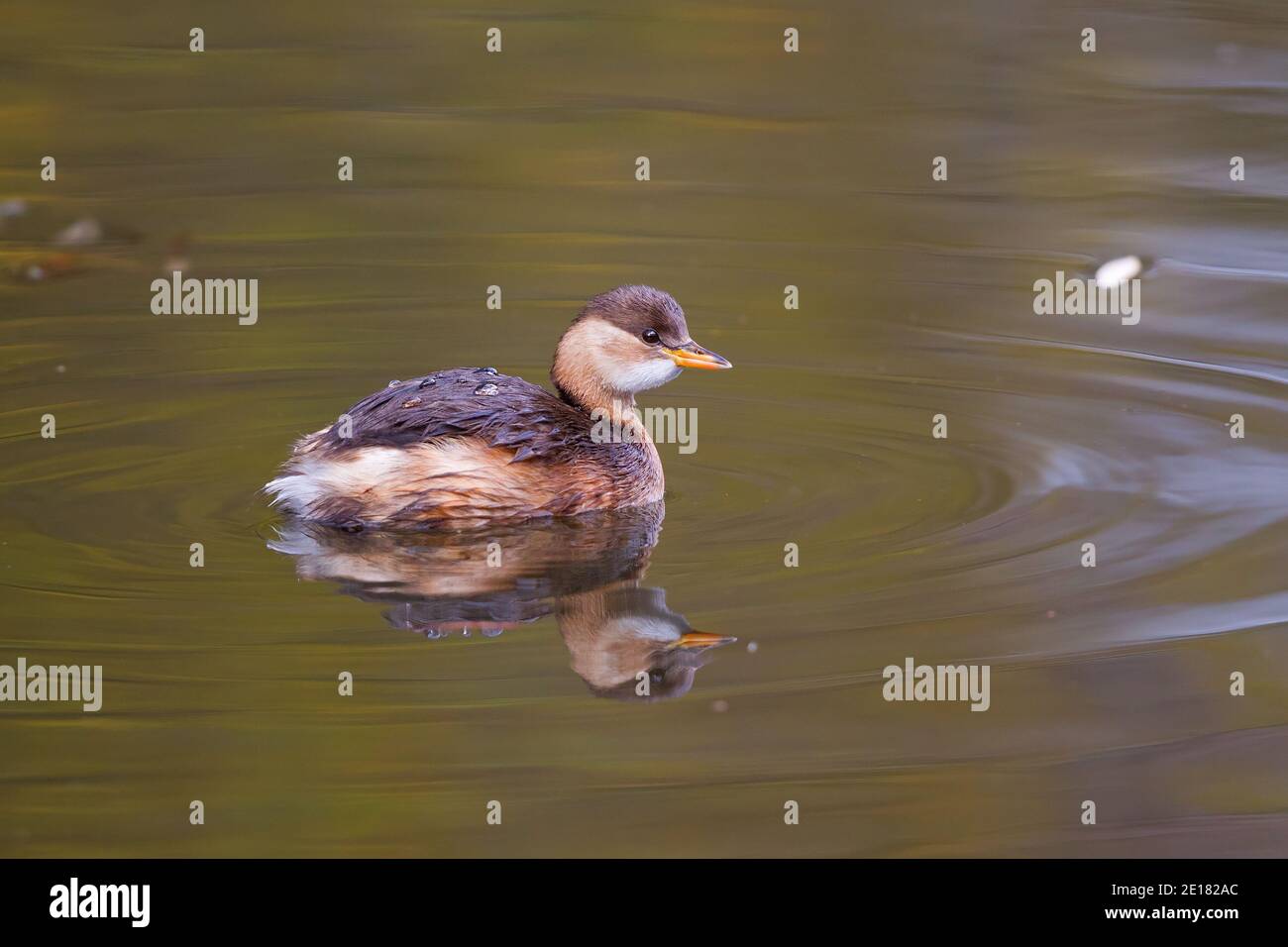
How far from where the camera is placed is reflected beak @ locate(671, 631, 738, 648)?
5832 millimetres

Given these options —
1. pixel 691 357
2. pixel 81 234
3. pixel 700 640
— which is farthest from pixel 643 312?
pixel 81 234

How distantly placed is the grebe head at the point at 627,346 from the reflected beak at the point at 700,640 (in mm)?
1483

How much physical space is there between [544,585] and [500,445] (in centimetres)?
70

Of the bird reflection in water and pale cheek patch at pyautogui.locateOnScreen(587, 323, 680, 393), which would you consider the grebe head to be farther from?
the bird reflection in water

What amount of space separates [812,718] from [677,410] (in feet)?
9.49

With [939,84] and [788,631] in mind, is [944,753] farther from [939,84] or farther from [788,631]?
[939,84]

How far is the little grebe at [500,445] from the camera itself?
261 inches

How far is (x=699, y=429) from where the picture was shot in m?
7.98

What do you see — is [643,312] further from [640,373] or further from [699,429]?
[699,429]

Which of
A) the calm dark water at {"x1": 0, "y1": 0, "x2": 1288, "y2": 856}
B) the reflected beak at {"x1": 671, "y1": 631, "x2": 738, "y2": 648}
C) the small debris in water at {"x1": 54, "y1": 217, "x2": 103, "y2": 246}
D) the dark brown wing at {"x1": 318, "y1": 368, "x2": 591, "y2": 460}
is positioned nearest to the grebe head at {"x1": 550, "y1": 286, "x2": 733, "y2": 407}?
the dark brown wing at {"x1": 318, "y1": 368, "x2": 591, "y2": 460}

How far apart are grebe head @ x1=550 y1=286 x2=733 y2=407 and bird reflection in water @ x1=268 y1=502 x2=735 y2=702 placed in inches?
20.5

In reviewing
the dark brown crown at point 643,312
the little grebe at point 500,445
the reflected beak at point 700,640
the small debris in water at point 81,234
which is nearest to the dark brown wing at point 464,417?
the little grebe at point 500,445

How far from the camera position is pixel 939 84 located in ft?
40.9

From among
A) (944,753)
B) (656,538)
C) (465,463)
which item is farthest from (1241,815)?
(465,463)
